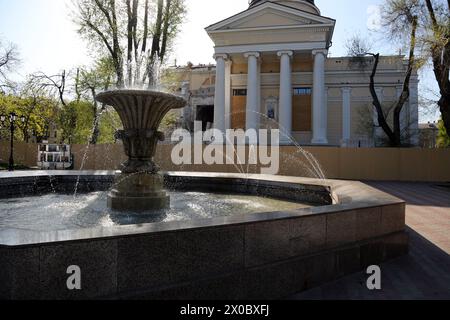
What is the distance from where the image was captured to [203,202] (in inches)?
320

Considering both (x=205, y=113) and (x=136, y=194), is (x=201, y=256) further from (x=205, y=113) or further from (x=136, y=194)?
(x=205, y=113)

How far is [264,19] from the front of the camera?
34.4m

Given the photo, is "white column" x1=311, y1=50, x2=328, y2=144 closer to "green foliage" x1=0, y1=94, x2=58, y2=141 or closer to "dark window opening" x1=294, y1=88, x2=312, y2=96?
"dark window opening" x1=294, y1=88, x2=312, y2=96

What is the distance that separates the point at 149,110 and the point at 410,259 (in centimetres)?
497

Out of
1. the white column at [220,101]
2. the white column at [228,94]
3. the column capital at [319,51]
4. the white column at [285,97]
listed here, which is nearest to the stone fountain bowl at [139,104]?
the white column at [285,97]

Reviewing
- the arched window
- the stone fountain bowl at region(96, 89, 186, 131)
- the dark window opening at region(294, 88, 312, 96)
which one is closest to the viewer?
the stone fountain bowl at region(96, 89, 186, 131)

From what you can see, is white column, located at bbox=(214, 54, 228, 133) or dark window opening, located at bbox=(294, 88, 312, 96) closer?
white column, located at bbox=(214, 54, 228, 133)

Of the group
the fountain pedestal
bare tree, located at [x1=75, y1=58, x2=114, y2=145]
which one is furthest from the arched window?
the fountain pedestal

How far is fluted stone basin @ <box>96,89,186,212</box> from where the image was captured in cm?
657

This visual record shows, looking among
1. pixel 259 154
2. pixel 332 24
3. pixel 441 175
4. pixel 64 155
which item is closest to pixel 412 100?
pixel 332 24

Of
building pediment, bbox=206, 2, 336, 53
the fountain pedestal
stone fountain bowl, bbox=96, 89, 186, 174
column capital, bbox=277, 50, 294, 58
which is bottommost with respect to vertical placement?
the fountain pedestal

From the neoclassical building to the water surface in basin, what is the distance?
24613mm

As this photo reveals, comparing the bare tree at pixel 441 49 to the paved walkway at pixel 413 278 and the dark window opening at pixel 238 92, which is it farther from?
the dark window opening at pixel 238 92

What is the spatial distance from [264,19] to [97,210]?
1250 inches
